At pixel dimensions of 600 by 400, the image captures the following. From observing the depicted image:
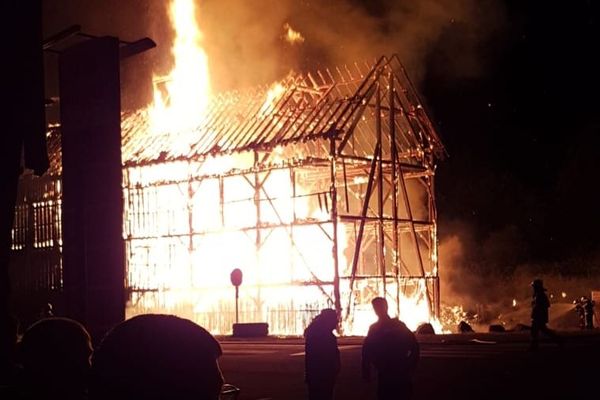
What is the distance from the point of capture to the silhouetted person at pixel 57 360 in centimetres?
554

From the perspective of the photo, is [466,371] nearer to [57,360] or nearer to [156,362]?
[57,360]

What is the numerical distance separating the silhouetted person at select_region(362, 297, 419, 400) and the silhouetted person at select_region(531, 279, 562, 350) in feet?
32.5

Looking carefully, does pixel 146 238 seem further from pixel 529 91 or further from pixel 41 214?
pixel 529 91

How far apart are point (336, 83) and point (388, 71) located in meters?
1.91

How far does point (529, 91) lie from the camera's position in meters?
52.0

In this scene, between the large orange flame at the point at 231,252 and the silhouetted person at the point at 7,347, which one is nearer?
the silhouetted person at the point at 7,347

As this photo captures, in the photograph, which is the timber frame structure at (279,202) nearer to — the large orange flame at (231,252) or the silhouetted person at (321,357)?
the large orange flame at (231,252)

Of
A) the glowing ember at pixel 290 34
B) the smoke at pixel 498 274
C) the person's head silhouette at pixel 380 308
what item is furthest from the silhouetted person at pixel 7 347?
the glowing ember at pixel 290 34

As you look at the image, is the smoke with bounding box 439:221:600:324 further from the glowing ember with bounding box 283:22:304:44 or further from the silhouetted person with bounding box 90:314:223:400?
the silhouetted person with bounding box 90:314:223:400

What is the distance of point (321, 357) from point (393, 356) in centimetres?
140

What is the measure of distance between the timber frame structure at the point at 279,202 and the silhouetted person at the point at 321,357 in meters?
19.6

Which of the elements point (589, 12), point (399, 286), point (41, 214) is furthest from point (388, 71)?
point (589, 12)

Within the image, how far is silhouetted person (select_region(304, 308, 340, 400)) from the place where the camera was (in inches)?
448

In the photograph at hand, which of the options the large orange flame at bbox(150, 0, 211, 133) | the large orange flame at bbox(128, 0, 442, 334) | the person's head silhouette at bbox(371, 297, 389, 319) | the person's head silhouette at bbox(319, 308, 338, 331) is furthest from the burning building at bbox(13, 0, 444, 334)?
the person's head silhouette at bbox(371, 297, 389, 319)
